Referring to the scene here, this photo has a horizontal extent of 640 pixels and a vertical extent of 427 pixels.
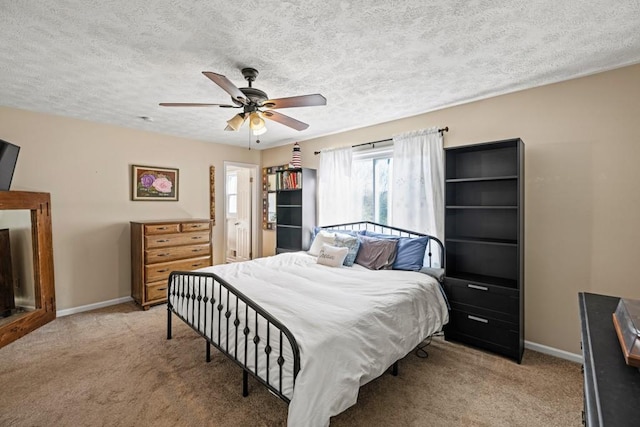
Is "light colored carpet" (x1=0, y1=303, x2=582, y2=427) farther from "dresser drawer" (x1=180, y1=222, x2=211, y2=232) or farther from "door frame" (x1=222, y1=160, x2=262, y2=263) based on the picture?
"door frame" (x1=222, y1=160, x2=262, y2=263)

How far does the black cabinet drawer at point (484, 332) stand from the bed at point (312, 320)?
0.22 meters

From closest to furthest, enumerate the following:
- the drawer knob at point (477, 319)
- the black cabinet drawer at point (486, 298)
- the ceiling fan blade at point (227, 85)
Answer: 1. the ceiling fan blade at point (227, 85)
2. the black cabinet drawer at point (486, 298)
3. the drawer knob at point (477, 319)

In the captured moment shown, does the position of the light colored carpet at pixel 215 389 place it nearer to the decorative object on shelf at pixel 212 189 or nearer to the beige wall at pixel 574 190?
the beige wall at pixel 574 190

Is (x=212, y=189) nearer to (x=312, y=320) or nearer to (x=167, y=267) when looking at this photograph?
(x=167, y=267)

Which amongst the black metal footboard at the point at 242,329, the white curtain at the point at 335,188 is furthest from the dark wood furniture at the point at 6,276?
the white curtain at the point at 335,188

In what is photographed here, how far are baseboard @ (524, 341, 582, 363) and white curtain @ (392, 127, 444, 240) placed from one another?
1275 millimetres

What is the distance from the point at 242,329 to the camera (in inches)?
74.1

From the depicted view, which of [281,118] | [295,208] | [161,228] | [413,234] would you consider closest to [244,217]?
[295,208]

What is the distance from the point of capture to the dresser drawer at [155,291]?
3776mm

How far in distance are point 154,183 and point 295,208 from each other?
2.20m

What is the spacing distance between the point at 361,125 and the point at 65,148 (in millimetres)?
3802

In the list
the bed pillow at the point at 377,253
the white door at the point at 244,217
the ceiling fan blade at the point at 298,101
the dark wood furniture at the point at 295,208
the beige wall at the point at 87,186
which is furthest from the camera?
the white door at the point at 244,217

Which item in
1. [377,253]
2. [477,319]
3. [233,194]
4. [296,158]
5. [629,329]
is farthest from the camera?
[233,194]

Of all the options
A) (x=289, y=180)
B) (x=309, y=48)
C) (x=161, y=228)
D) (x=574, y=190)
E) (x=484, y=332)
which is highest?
(x=309, y=48)
